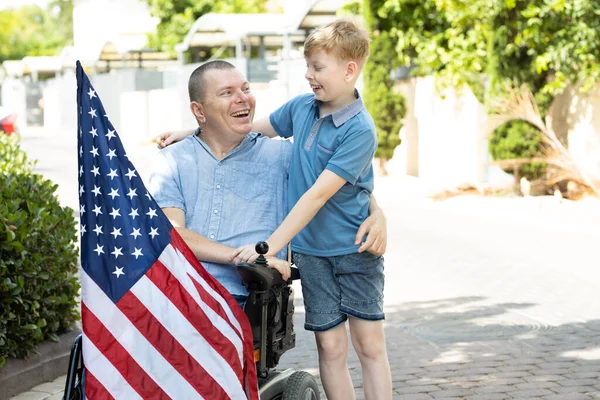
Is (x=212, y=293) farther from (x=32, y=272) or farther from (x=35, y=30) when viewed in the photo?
(x=35, y=30)

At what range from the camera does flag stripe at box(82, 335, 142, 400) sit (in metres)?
3.27

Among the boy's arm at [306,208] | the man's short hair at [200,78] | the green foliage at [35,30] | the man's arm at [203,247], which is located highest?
the green foliage at [35,30]

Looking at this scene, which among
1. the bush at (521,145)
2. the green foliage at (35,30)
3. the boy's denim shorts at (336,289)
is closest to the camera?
the boy's denim shorts at (336,289)

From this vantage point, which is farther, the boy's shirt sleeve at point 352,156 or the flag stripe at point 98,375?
the boy's shirt sleeve at point 352,156

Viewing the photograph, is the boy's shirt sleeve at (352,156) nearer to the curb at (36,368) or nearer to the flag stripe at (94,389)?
the flag stripe at (94,389)

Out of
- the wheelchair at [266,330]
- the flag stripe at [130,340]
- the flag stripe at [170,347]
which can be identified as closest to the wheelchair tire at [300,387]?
the wheelchair at [266,330]

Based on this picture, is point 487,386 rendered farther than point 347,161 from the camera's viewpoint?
Yes

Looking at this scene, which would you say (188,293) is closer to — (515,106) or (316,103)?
(316,103)

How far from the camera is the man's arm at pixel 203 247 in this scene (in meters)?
3.74

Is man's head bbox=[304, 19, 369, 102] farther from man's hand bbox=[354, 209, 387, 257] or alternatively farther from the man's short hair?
man's hand bbox=[354, 209, 387, 257]

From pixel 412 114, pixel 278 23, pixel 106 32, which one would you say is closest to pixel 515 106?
pixel 412 114

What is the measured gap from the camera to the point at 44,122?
205ft

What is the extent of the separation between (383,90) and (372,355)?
1800cm

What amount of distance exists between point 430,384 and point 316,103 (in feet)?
8.14
